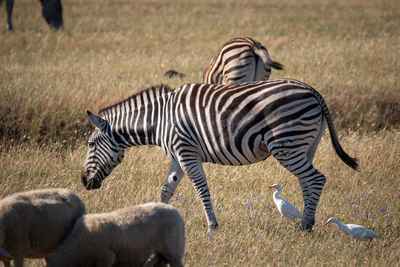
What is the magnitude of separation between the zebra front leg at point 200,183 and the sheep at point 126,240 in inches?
74.7

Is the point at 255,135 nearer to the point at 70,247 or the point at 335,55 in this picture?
the point at 70,247

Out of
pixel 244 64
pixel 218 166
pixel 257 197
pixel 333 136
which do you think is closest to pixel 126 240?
pixel 333 136

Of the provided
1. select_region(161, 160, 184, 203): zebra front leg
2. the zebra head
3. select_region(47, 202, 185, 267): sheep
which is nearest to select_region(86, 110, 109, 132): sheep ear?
the zebra head

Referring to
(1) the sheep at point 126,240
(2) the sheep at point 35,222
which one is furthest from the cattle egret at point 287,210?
(2) the sheep at point 35,222

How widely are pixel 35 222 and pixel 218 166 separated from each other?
13.9 feet

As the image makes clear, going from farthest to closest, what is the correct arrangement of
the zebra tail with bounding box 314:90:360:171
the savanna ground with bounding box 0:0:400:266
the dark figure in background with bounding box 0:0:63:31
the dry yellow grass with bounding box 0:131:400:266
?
the dark figure in background with bounding box 0:0:63:31 → the zebra tail with bounding box 314:90:360:171 → the savanna ground with bounding box 0:0:400:266 → the dry yellow grass with bounding box 0:131:400:266

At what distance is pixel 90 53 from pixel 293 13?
1390 centimetres

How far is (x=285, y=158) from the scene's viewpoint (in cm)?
521

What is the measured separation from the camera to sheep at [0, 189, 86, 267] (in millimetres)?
3346

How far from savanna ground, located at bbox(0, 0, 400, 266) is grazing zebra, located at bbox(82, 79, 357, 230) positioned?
1.55ft

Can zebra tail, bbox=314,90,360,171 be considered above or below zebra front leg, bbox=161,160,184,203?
above

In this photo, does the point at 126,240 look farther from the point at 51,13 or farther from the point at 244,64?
the point at 51,13

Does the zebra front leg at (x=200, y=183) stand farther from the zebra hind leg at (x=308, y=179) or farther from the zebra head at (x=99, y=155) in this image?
the zebra head at (x=99, y=155)

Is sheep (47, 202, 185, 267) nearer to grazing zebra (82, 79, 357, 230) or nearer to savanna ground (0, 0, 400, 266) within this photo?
savanna ground (0, 0, 400, 266)
